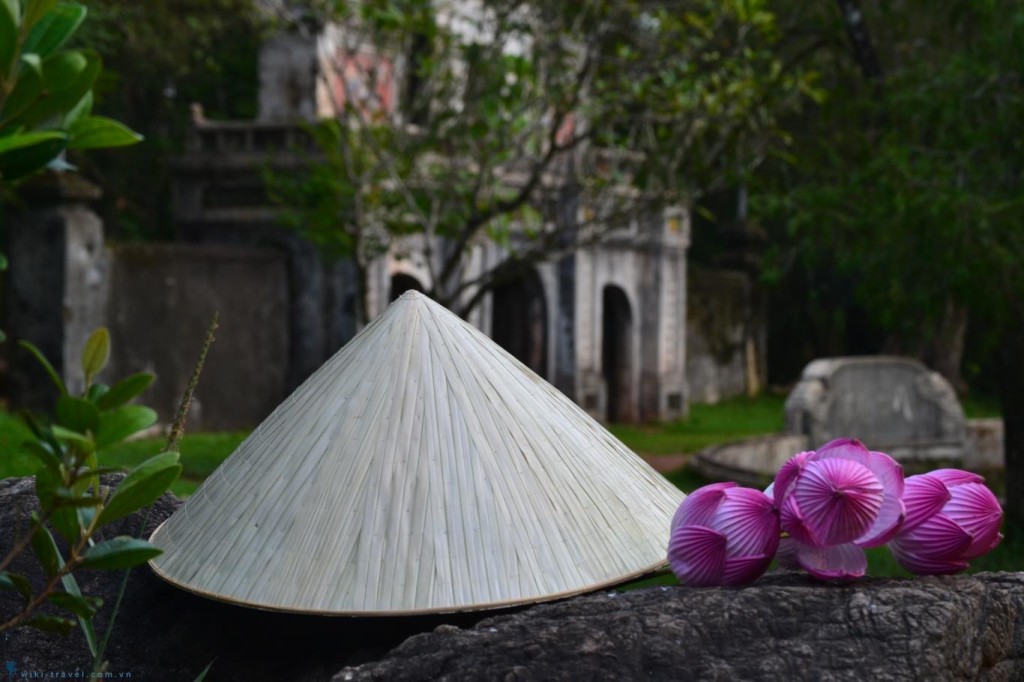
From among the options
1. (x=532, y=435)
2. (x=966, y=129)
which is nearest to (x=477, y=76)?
(x=966, y=129)

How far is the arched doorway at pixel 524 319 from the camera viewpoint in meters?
16.4

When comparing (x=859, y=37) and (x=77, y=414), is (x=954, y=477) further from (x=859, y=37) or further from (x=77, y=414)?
(x=859, y=37)

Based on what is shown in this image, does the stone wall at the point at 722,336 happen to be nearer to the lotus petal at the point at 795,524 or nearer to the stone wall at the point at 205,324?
A: the stone wall at the point at 205,324

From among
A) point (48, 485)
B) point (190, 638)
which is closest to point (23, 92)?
point (48, 485)

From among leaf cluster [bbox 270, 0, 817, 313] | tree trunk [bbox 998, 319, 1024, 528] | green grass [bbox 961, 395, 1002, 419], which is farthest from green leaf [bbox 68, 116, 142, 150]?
green grass [bbox 961, 395, 1002, 419]

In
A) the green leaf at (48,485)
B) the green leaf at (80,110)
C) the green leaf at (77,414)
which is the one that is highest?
the green leaf at (80,110)

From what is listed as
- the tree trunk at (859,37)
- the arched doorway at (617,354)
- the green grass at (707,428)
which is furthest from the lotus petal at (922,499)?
the arched doorway at (617,354)

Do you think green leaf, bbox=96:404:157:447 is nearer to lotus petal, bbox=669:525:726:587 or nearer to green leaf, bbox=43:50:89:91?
green leaf, bbox=43:50:89:91

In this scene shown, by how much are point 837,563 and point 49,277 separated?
35.1 feet

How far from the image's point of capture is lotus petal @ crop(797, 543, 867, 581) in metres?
1.72

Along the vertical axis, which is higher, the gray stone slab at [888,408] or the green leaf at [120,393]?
the green leaf at [120,393]

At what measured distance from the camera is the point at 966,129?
795cm

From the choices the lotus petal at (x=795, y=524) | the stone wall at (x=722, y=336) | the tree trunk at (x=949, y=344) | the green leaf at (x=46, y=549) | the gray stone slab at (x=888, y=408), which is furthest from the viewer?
the stone wall at (x=722, y=336)

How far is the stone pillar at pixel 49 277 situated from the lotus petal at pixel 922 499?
33.7 ft
